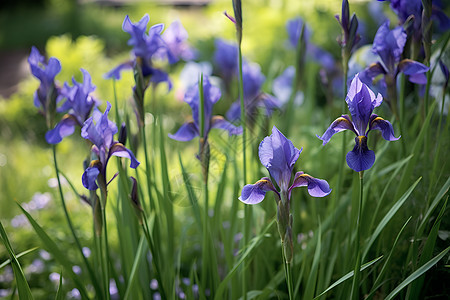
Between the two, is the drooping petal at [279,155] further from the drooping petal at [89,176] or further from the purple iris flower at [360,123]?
the drooping petal at [89,176]

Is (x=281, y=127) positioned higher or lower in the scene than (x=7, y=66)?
higher

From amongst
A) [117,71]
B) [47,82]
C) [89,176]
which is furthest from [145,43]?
[89,176]

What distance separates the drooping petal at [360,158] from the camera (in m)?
0.96

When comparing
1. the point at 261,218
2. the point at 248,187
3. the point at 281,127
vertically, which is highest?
the point at 248,187

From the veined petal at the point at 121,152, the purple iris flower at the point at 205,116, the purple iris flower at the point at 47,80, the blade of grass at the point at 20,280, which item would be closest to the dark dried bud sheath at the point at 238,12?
the purple iris flower at the point at 205,116

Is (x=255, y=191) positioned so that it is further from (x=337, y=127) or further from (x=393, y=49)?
(x=393, y=49)

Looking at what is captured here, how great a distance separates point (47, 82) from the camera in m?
1.37

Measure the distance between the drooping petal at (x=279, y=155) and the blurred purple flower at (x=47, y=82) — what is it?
0.71m

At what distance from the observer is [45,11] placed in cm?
999

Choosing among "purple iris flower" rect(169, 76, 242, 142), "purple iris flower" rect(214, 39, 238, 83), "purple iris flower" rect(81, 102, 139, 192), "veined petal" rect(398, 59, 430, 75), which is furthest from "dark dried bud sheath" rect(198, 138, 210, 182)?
"purple iris flower" rect(214, 39, 238, 83)

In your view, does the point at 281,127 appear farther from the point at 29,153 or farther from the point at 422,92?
the point at 29,153

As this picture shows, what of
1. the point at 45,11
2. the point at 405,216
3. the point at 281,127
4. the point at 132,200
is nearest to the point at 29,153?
the point at 281,127

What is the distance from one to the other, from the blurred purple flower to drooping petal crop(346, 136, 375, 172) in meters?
0.88

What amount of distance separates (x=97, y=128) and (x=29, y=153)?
2.67 meters
